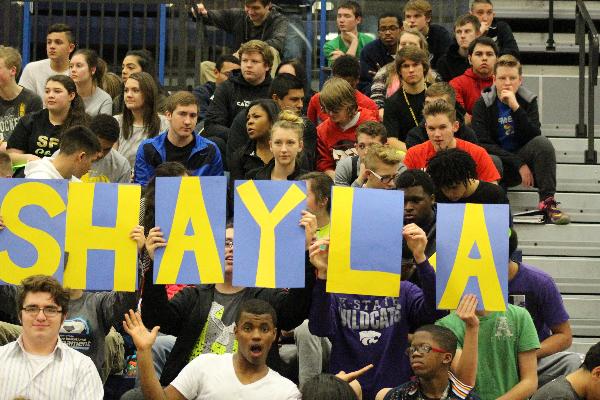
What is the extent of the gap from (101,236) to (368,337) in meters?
1.69

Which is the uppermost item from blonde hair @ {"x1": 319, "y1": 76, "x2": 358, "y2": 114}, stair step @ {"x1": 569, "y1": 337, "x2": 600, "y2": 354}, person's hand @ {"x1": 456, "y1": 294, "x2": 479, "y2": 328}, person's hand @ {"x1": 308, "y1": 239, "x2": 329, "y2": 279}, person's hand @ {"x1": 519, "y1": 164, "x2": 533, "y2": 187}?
blonde hair @ {"x1": 319, "y1": 76, "x2": 358, "y2": 114}

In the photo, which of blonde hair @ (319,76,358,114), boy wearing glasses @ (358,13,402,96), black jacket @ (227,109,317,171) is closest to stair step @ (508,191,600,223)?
blonde hair @ (319,76,358,114)

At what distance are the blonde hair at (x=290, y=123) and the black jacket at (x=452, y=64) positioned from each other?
3.21 metres

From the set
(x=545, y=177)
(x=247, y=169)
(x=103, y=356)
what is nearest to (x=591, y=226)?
(x=545, y=177)

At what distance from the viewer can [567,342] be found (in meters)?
9.26

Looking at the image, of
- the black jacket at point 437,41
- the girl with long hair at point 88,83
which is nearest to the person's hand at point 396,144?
the black jacket at point 437,41

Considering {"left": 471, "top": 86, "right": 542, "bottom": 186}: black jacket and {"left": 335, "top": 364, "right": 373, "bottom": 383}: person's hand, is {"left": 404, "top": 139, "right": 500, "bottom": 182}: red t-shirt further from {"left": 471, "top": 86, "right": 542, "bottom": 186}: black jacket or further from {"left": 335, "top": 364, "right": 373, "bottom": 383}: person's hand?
{"left": 335, "top": 364, "right": 373, "bottom": 383}: person's hand

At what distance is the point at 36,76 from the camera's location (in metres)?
14.1

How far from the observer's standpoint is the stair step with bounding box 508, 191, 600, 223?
12.5 m

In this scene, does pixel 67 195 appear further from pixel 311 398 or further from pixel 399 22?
pixel 399 22

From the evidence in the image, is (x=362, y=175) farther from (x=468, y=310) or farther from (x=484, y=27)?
(x=484, y=27)

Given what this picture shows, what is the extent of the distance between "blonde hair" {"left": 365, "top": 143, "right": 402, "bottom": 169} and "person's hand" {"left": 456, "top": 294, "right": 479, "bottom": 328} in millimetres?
1912

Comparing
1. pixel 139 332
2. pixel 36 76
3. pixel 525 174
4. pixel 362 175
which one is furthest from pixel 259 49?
pixel 139 332

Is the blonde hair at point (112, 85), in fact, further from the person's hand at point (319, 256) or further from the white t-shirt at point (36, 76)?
the person's hand at point (319, 256)
